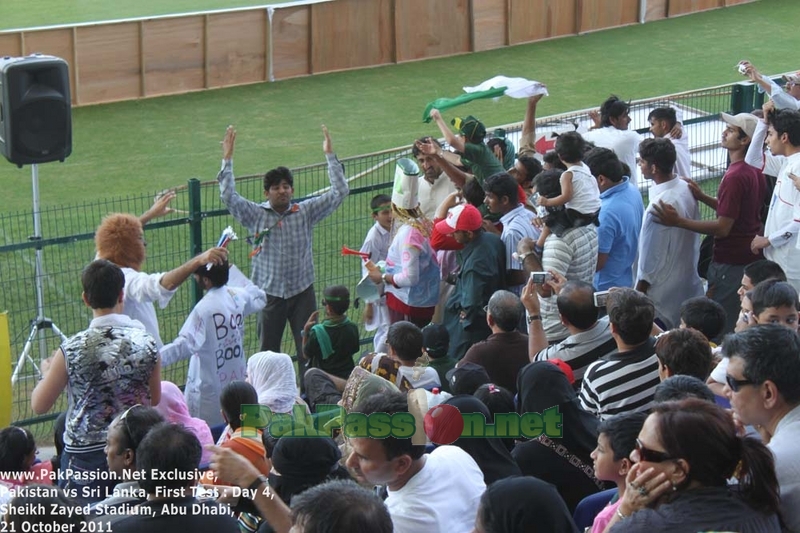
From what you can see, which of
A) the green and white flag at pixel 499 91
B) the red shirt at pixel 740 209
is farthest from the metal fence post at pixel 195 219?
the red shirt at pixel 740 209

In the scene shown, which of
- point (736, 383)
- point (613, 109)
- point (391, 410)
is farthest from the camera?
point (613, 109)

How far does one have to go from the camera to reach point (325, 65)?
20.5 meters

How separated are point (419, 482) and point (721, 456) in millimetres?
1202

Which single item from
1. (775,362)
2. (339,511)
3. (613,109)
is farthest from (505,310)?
(613,109)

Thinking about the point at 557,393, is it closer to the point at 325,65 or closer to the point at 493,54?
the point at 325,65

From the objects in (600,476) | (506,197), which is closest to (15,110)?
(506,197)

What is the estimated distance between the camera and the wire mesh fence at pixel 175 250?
28.4 feet

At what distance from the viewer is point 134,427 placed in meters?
5.00

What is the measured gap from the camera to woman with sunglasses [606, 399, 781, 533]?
3.64 m

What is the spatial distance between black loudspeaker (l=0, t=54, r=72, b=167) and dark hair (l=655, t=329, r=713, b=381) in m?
5.86

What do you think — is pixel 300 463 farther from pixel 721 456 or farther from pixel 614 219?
pixel 614 219

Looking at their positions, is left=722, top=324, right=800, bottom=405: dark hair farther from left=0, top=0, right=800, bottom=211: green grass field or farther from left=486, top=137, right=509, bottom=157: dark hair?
left=0, top=0, right=800, bottom=211: green grass field

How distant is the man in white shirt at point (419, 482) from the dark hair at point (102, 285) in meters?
1.94

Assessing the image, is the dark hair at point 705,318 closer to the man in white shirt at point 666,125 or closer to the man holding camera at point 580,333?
the man holding camera at point 580,333
